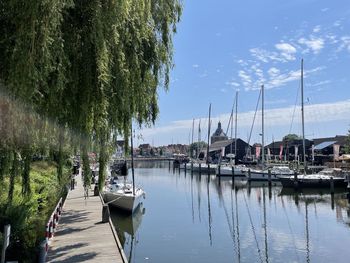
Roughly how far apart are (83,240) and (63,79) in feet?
30.2

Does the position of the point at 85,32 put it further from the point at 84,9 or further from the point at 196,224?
the point at 196,224

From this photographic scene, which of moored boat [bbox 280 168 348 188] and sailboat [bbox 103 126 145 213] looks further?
moored boat [bbox 280 168 348 188]

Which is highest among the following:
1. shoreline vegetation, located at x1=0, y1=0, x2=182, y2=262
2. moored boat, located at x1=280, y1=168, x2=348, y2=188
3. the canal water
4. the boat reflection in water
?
shoreline vegetation, located at x1=0, y1=0, x2=182, y2=262

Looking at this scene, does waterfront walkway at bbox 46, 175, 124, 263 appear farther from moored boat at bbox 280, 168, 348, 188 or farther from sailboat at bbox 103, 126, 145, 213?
moored boat at bbox 280, 168, 348, 188

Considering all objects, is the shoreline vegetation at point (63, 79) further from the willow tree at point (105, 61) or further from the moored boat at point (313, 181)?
the moored boat at point (313, 181)

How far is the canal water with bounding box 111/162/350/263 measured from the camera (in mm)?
18750

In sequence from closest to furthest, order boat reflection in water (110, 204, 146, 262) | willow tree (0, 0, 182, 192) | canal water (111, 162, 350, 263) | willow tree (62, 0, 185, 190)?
willow tree (0, 0, 182, 192) < willow tree (62, 0, 185, 190) < canal water (111, 162, 350, 263) < boat reflection in water (110, 204, 146, 262)

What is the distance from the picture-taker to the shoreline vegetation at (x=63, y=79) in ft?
19.2

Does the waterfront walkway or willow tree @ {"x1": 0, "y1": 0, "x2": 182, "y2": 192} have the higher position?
willow tree @ {"x1": 0, "y1": 0, "x2": 182, "y2": 192}

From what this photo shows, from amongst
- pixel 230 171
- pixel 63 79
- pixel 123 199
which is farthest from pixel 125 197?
pixel 230 171

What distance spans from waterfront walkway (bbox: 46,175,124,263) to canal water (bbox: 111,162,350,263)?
7.89 ft

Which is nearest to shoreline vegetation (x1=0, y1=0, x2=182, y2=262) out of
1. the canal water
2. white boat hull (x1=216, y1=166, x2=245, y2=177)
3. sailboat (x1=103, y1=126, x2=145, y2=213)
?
the canal water

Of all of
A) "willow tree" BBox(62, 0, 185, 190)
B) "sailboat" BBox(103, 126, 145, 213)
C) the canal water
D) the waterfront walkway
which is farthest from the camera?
"sailboat" BBox(103, 126, 145, 213)

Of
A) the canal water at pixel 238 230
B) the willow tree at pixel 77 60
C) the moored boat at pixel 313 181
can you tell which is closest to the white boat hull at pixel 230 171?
the moored boat at pixel 313 181
